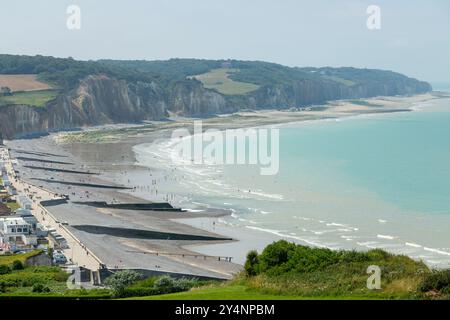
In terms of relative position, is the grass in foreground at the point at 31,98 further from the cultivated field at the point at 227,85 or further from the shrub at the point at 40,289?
the shrub at the point at 40,289

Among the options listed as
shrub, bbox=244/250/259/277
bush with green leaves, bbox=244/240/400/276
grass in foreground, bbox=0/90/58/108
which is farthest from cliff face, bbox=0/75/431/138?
bush with green leaves, bbox=244/240/400/276

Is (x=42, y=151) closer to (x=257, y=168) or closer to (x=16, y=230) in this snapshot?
(x=257, y=168)

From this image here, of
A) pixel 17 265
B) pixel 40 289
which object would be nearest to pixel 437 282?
pixel 40 289

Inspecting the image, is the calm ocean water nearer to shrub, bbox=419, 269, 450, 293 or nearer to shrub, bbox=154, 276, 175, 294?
shrub, bbox=154, 276, 175, 294

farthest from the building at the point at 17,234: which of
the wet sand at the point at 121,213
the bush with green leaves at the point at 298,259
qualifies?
the bush with green leaves at the point at 298,259

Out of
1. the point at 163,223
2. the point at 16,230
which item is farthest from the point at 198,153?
the point at 16,230

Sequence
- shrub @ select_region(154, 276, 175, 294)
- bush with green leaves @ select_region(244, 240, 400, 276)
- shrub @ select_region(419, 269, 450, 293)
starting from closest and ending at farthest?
shrub @ select_region(419, 269, 450, 293) → bush with green leaves @ select_region(244, 240, 400, 276) → shrub @ select_region(154, 276, 175, 294)
